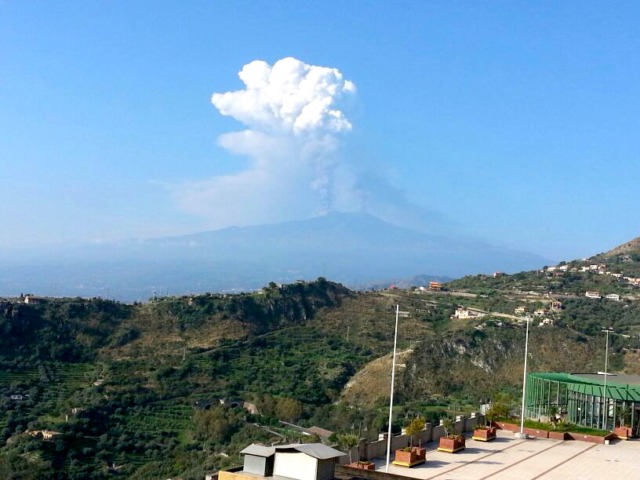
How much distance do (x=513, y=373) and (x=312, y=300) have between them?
3103 cm

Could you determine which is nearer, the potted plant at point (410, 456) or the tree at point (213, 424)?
the potted plant at point (410, 456)

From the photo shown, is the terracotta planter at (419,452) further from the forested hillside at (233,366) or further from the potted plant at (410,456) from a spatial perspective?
the forested hillside at (233,366)

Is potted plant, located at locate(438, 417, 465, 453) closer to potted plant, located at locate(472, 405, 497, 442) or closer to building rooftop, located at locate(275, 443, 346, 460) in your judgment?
potted plant, located at locate(472, 405, 497, 442)

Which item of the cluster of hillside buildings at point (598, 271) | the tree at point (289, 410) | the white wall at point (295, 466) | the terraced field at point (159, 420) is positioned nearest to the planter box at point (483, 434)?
the white wall at point (295, 466)

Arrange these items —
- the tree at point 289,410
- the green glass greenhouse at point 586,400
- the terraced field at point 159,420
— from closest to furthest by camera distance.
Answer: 1. the green glass greenhouse at point 586,400
2. the terraced field at point 159,420
3. the tree at point 289,410

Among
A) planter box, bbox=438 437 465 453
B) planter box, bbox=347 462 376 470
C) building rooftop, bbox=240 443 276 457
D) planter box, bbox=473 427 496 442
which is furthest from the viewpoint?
planter box, bbox=473 427 496 442

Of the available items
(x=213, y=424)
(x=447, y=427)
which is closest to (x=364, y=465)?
(x=447, y=427)

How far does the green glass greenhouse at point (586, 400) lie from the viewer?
25719mm

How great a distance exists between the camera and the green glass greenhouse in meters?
25.7

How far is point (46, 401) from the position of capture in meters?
51.8

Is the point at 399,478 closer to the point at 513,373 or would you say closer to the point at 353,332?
the point at 513,373

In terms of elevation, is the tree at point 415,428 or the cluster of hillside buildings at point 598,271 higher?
the cluster of hillside buildings at point 598,271

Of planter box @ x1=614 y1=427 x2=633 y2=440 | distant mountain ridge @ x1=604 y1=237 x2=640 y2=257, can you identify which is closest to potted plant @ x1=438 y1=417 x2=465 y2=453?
planter box @ x1=614 y1=427 x2=633 y2=440

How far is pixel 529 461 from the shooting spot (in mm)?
20562
